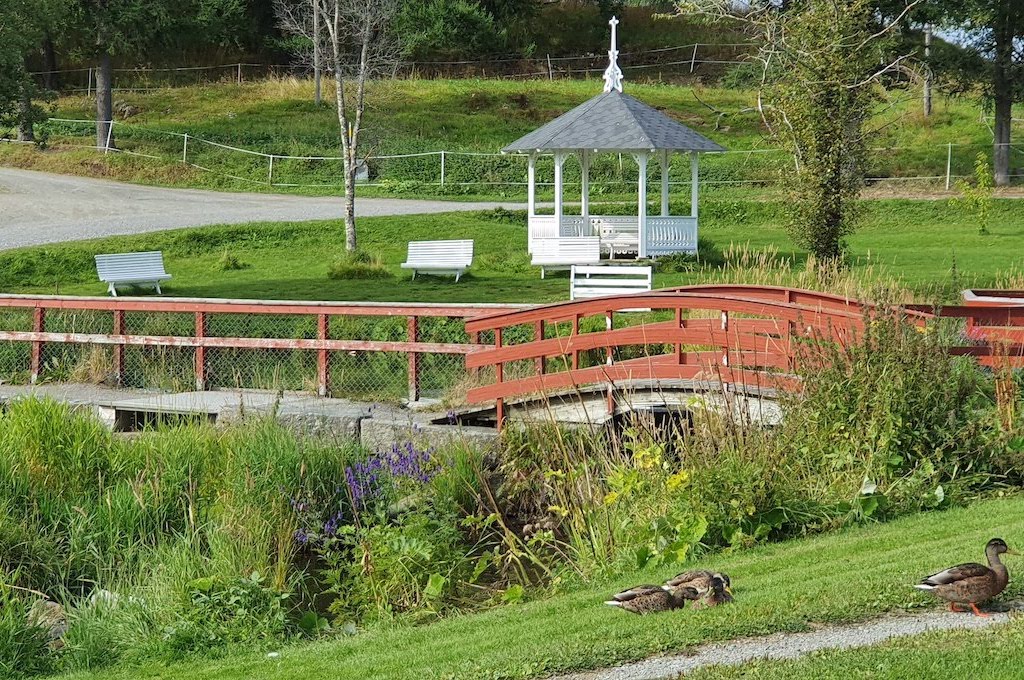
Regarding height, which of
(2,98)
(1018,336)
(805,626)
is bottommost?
(805,626)

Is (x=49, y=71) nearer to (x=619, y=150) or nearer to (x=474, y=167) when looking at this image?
(x=474, y=167)

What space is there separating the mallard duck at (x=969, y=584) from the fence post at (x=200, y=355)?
10.8 meters

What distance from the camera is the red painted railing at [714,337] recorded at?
1098 cm

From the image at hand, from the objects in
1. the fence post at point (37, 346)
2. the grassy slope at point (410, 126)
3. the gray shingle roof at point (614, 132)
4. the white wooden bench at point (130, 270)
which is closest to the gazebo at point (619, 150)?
the gray shingle roof at point (614, 132)

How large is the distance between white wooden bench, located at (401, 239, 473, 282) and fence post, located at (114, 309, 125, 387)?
8168mm

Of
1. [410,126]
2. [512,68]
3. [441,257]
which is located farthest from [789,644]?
[512,68]

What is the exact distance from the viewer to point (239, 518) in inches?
398

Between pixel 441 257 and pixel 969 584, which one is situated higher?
pixel 441 257

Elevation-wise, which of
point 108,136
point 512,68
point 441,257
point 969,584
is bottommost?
point 969,584

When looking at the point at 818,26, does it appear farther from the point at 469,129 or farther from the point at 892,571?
the point at 469,129

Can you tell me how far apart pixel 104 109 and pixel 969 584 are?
131 ft

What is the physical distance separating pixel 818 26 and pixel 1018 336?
9.35 meters

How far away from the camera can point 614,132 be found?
88.0ft

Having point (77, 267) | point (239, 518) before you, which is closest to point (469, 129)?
point (77, 267)
